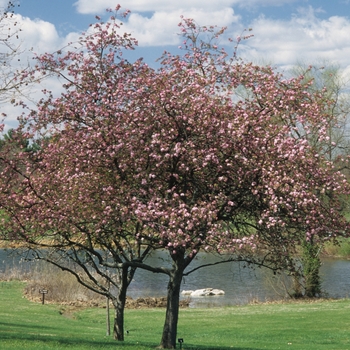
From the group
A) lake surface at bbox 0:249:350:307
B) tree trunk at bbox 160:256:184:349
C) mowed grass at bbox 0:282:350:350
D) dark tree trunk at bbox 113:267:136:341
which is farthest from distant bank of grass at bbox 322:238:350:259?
tree trunk at bbox 160:256:184:349

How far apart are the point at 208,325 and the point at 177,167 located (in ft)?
47.6

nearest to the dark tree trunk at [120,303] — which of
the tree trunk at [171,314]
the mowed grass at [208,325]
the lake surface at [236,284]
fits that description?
the mowed grass at [208,325]

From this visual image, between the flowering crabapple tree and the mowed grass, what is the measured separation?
3.32 m

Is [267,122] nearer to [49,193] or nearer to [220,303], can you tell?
[49,193]

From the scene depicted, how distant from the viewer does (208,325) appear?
27.9 m

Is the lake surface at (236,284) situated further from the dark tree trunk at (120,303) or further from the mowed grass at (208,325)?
the dark tree trunk at (120,303)

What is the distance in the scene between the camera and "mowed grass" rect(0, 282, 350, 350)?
2073 centimetres

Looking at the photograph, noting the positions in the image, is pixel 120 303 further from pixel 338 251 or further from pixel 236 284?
pixel 338 251

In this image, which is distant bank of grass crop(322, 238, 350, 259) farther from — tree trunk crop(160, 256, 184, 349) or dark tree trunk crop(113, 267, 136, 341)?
tree trunk crop(160, 256, 184, 349)

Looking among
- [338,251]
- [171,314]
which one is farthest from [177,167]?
[338,251]

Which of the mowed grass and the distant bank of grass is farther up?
the distant bank of grass

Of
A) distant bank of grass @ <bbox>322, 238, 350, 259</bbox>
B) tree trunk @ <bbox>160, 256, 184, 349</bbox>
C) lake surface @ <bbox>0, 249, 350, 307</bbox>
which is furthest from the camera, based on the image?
distant bank of grass @ <bbox>322, 238, 350, 259</bbox>

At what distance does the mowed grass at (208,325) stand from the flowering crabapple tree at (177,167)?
332 centimetres

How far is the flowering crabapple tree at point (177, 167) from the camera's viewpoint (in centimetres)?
1414
